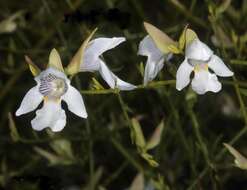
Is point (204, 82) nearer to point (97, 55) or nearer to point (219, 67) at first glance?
point (219, 67)

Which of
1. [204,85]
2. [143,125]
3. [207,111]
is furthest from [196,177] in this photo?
[143,125]

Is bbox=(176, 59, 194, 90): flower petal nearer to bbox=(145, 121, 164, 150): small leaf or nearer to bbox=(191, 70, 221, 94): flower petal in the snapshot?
bbox=(191, 70, 221, 94): flower petal

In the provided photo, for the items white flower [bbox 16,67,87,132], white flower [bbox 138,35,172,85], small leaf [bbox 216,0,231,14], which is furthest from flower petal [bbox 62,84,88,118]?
small leaf [bbox 216,0,231,14]

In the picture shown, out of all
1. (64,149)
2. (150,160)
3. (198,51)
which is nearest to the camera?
(198,51)

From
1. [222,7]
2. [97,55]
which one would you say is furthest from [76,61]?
[222,7]

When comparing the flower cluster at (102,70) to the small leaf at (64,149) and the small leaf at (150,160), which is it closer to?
the small leaf at (150,160)

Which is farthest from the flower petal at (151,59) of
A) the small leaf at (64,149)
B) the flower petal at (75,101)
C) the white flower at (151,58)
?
the small leaf at (64,149)
